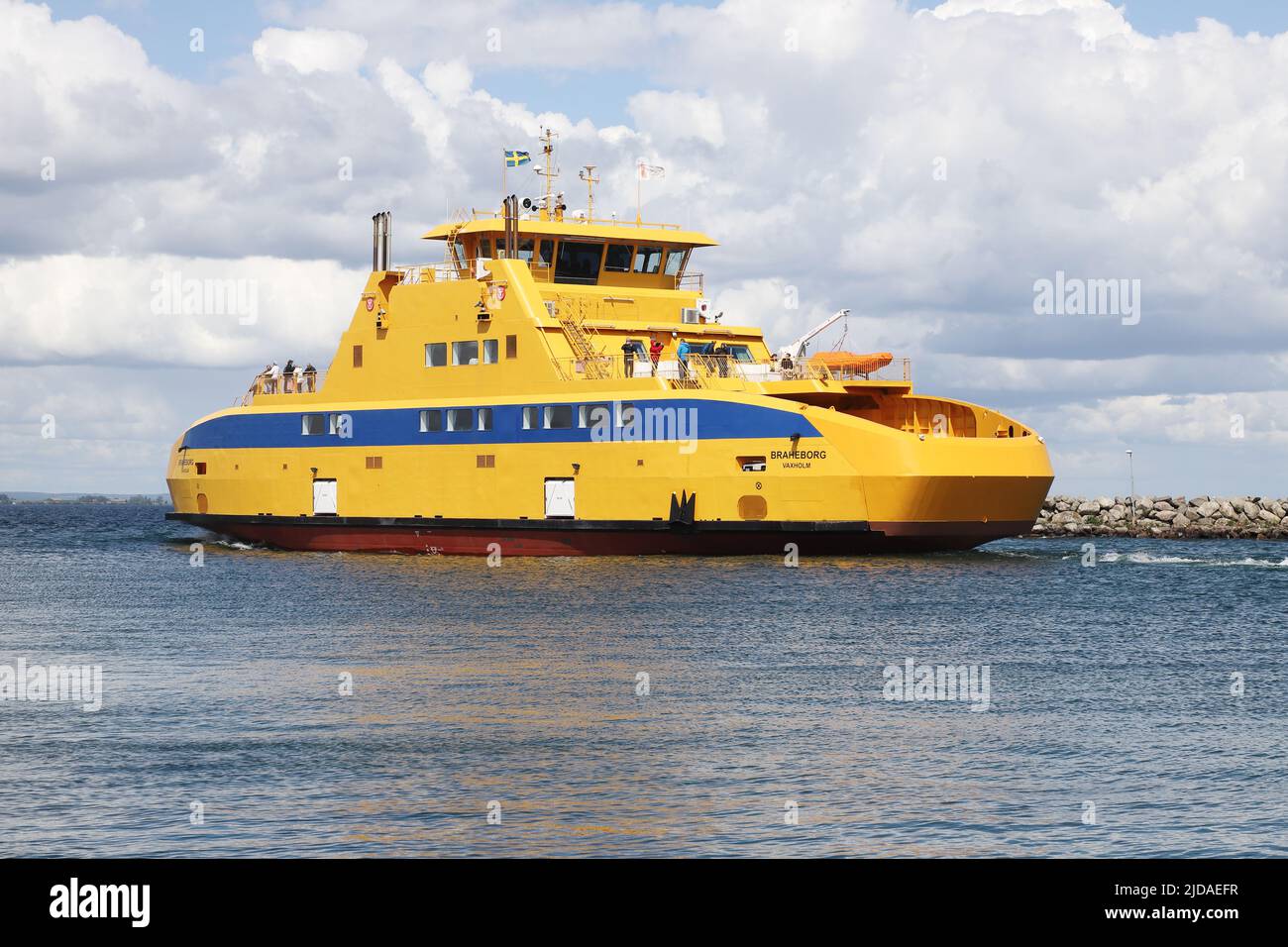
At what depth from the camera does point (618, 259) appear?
49250 millimetres

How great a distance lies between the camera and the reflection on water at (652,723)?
13781mm

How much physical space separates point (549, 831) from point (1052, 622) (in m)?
19.4

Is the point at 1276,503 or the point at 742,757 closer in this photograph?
the point at 742,757

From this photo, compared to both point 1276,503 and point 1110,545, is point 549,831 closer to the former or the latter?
point 1110,545

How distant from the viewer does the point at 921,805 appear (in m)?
14.6

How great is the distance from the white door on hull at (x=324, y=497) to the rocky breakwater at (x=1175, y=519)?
119ft

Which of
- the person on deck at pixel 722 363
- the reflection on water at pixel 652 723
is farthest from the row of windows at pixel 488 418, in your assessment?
the reflection on water at pixel 652 723

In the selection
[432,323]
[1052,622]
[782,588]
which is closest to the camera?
[1052,622]

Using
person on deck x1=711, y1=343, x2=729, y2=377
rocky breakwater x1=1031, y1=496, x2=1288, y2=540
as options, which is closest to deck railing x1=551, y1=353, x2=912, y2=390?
person on deck x1=711, y1=343, x2=729, y2=377

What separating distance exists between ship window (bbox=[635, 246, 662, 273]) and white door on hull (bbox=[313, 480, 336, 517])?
39.2 ft

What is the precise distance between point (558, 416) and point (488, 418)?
9.06 feet

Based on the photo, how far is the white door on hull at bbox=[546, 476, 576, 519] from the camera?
44.1 meters

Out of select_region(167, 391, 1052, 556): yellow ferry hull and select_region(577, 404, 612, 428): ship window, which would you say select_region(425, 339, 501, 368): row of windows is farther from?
select_region(577, 404, 612, 428): ship window
